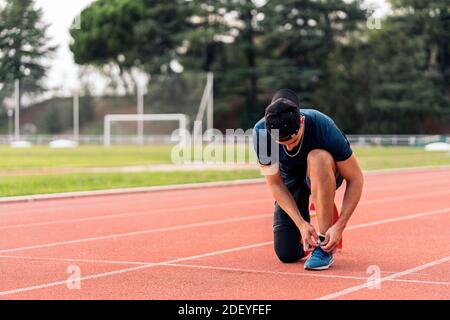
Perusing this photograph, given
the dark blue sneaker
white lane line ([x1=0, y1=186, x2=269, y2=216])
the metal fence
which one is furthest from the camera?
the metal fence

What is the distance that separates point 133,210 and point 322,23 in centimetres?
5531

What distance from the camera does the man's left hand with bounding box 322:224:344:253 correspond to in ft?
23.4

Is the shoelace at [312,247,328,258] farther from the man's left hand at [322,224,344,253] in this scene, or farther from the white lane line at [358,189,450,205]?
the white lane line at [358,189,450,205]

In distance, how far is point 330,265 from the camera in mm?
7391

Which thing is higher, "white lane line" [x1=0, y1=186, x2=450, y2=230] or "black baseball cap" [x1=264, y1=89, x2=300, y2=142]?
"black baseball cap" [x1=264, y1=89, x2=300, y2=142]

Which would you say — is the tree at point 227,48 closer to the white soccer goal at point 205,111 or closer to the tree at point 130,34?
the tree at point 130,34

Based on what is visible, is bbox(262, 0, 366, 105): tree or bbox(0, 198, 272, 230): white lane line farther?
bbox(262, 0, 366, 105): tree

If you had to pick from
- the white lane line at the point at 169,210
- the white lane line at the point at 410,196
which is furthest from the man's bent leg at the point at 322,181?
the white lane line at the point at 410,196

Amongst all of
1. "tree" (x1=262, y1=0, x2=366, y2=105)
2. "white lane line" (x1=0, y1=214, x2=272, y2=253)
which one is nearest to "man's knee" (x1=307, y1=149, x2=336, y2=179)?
"white lane line" (x1=0, y1=214, x2=272, y2=253)

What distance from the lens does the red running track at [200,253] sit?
21.2 feet

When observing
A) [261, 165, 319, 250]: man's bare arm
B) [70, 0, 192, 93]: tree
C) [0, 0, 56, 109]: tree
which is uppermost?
[70, 0, 192, 93]: tree

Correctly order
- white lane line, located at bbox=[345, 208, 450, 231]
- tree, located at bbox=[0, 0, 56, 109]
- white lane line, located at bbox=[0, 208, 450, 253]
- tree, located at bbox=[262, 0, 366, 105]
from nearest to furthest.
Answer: white lane line, located at bbox=[0, 208, 450, 253] < white lane line, located at bbox=[345, 208, 450, 231] < tree, located at bbox=[0, 0, 56, 109] < tree, located at bbox=[262, 0, 366, 105]

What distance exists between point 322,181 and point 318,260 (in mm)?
649

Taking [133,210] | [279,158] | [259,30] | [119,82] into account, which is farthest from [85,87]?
[279,158]
